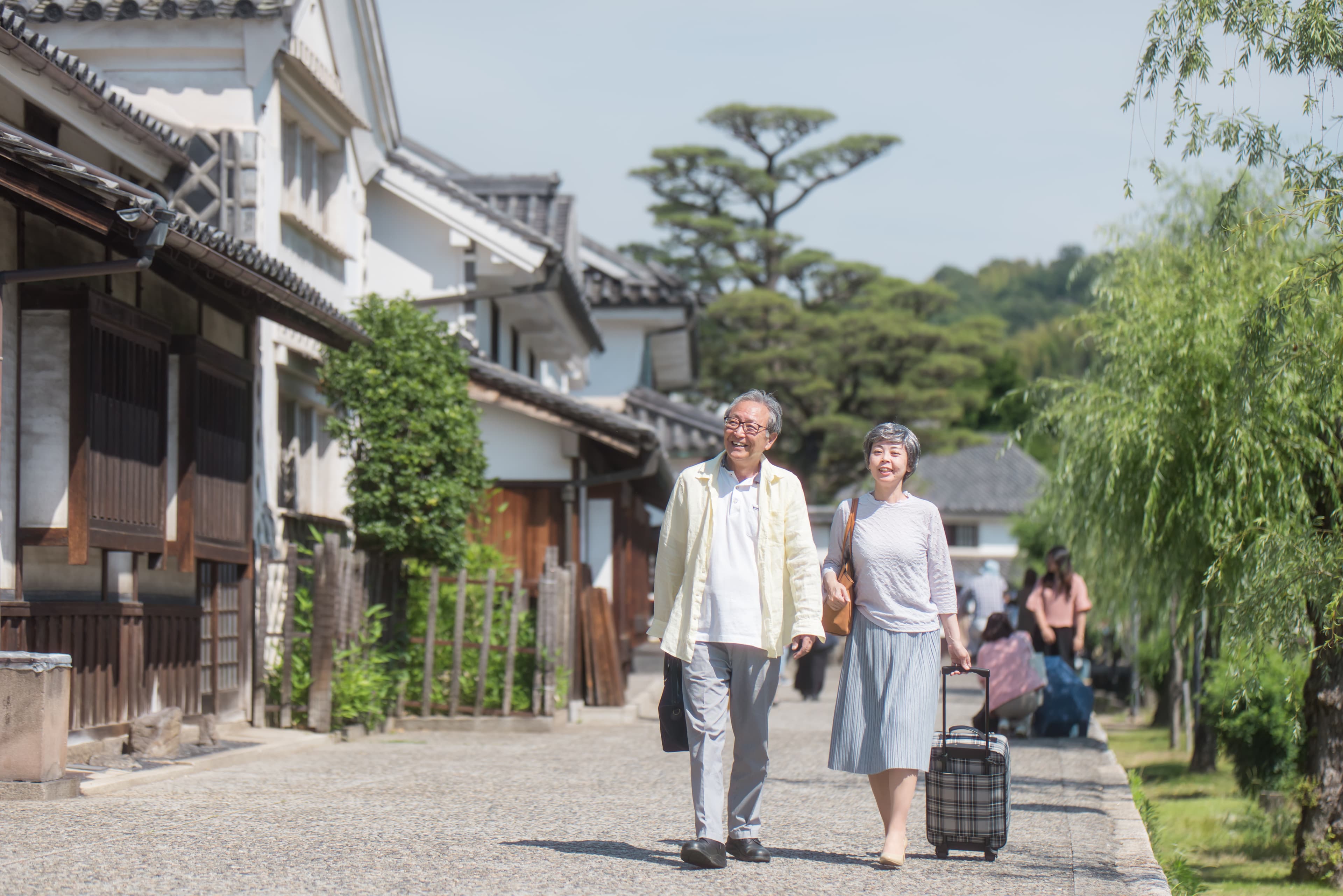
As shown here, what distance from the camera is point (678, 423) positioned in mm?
22750

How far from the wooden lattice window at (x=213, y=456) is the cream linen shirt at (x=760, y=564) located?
488cm

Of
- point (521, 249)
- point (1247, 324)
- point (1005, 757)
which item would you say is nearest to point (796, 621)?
point (1005, 757)

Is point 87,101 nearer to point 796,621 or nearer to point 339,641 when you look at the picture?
point 339,641

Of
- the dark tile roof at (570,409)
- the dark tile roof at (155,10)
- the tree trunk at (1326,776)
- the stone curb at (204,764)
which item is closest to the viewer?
the stone curb at (204,764)

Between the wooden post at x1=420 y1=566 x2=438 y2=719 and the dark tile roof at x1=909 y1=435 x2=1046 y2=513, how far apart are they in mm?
44336

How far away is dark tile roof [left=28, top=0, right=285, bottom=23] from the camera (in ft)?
37.7

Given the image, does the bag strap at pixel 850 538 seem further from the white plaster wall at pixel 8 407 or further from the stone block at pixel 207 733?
the stone block at pixel 207 733

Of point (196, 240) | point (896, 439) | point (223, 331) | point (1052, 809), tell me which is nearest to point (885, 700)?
point (896, 439)

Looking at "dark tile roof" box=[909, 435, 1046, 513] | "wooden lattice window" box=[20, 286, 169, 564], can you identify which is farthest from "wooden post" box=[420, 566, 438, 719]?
"dark tile roof" box=[909, 435, 1046, 513]

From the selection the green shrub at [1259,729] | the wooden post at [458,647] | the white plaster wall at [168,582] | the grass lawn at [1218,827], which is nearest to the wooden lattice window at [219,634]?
the white plaster wall at [168,582]

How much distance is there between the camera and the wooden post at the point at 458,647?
1216 centimetres

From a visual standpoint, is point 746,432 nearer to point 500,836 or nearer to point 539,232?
point 500,836

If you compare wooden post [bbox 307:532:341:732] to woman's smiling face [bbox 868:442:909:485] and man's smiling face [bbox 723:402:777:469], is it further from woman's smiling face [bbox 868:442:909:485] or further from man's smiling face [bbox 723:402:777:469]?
woman's smiling face [bbox 868:442:909:485]

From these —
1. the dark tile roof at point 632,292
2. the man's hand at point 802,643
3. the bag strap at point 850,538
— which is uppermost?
the dark tile roof at point 632,292
